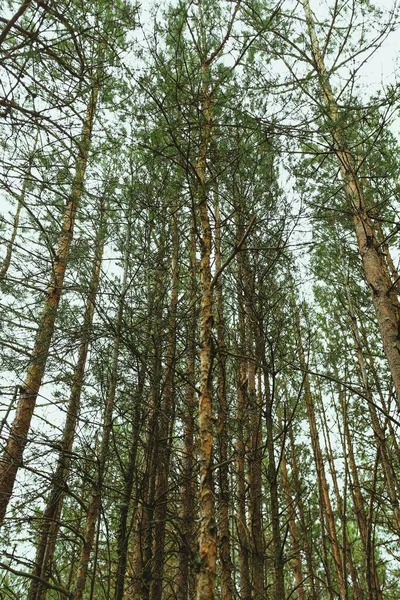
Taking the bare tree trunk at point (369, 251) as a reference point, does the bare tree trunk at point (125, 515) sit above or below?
below

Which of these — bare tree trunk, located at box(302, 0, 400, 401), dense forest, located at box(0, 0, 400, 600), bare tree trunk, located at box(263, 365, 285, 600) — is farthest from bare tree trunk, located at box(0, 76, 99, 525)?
bare tree trunk, located at box(302, 0, 400, 401)

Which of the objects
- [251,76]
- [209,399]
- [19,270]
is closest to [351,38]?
[251,76]

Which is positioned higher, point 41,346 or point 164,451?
point 41,346

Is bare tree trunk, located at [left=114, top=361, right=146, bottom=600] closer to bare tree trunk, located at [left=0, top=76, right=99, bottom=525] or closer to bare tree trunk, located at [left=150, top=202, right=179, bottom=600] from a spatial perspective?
bare tree trunk, located at [left=150, top=202, right=179, bottom=600]

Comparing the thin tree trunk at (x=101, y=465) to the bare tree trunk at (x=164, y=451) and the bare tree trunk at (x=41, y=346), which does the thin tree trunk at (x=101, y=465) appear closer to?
the bare tree trunk at (x=164, y=451)

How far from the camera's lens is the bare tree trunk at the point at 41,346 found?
13.5 feet

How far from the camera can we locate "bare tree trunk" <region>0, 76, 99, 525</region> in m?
4.12

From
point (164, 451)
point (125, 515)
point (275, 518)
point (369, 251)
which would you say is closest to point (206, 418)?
point (125, 515)

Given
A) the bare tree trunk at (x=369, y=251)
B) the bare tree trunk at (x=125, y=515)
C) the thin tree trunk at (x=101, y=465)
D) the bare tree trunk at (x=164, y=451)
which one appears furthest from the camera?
the bare tree trunk at (x=164, y=451)

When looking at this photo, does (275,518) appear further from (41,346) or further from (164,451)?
(41,346)

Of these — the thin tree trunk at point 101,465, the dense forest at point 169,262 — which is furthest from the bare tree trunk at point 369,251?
the thin tree trunk at point 101,465

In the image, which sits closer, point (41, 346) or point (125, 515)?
point (125, 515)

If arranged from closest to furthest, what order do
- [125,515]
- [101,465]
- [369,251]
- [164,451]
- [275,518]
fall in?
[125,515]
[101,465]
[275,518]
[369,251]
[164,451]

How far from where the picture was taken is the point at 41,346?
4.91 m
